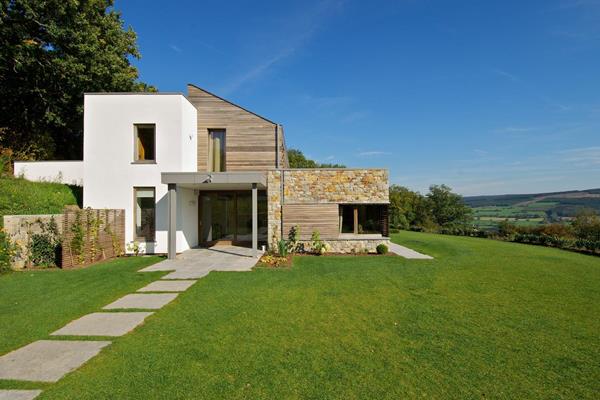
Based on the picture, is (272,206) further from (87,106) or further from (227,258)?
(87,106)

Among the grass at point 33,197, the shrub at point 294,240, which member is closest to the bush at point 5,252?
the grass at point 33,197

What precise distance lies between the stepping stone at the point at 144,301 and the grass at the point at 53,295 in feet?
0.79

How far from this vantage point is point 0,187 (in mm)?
9695

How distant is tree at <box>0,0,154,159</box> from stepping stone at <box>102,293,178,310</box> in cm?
1341

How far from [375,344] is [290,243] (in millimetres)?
8047

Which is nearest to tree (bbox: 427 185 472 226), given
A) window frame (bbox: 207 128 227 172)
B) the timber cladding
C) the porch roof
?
window frame (bbox: 207 128 227 172)

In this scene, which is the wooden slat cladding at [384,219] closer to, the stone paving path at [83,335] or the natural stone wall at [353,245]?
the natural stone wall at [353,245]

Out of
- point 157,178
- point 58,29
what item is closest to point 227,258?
point 157,178

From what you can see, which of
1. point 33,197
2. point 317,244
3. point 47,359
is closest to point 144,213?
point 33,197

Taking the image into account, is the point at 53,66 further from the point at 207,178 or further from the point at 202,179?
the point at 207,178

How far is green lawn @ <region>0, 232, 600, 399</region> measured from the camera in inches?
118

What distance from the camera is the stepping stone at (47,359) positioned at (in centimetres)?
321

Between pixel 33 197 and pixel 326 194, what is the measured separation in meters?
10.8

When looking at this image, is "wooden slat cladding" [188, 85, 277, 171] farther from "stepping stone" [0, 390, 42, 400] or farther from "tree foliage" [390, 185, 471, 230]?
"tree foliage" [390, 185, 471, 230]
